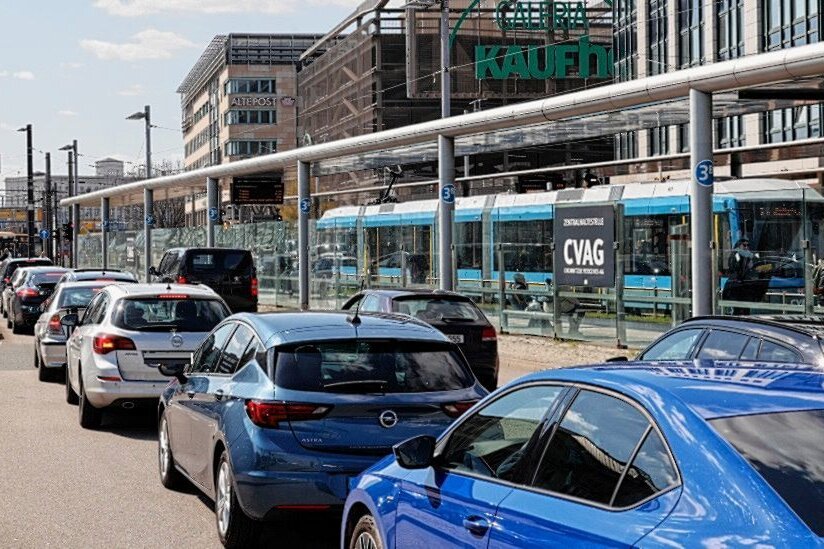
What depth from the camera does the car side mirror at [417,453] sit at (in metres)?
5.78

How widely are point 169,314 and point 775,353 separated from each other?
7372 millimetres

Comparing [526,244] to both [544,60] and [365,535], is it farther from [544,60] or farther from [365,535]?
[544,60]

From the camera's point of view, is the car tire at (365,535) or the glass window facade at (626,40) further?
the glass window facade at (626,40)

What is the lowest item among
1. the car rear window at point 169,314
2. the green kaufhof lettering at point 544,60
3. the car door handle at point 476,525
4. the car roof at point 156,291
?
the car door handle at point 476,525

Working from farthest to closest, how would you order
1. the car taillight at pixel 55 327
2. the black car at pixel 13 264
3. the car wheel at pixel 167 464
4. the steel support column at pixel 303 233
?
the black car at pixel 13 264
the steel support column at pixel 303 233
the car taillight at pixel 55 327
the car wheel at pixel 167 464

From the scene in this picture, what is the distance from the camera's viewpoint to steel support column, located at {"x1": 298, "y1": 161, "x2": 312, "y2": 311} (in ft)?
115

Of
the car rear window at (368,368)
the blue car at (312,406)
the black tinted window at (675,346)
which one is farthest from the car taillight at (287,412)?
the black tinted window at (675,346)

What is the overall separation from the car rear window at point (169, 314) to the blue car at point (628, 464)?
864 cm

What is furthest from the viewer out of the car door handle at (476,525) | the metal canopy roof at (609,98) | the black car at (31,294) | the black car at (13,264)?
the black car at (13,264)

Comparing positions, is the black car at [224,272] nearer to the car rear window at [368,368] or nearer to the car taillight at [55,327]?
the car taillight at [55,327]

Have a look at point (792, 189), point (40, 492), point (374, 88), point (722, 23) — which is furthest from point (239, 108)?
point (40, 492)

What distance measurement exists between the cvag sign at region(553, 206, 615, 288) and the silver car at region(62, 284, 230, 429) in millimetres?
10065

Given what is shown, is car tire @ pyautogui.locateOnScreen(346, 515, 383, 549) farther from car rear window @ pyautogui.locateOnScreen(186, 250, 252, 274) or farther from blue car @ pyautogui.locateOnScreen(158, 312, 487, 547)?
car rear window @ pyautogui.locateOnScreen(186, 250, 252, 274)

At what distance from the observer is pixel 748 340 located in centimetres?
973
